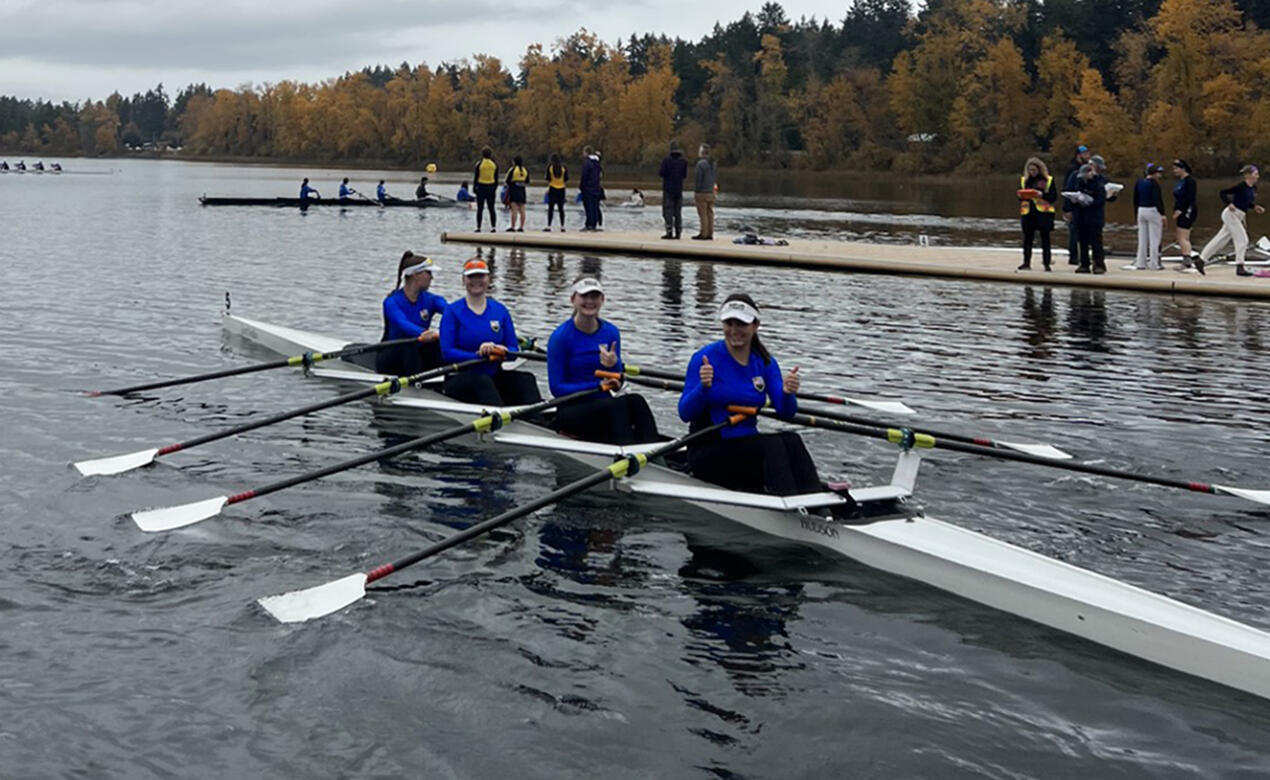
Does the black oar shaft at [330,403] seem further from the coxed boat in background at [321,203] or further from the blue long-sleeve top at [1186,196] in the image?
the coxed boat in background at [321,203]

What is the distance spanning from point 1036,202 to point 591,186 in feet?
48.5

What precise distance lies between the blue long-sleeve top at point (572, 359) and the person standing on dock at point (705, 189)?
18777 mm

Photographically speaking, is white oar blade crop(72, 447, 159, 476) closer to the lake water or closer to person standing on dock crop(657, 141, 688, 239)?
the lake water

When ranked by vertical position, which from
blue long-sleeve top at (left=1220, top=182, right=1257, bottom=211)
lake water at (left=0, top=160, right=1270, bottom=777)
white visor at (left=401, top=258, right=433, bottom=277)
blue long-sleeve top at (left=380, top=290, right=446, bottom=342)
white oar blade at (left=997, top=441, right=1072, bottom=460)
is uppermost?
blue long-sleeve top at (left=1220, top=182, right=1257, bottom=211)

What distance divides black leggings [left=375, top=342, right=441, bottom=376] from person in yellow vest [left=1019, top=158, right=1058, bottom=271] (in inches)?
501

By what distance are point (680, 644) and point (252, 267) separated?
2432cm

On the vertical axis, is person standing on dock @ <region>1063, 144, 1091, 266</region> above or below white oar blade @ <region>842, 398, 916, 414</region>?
above

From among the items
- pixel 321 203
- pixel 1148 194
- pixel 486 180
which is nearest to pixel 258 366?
pixel 1148 194

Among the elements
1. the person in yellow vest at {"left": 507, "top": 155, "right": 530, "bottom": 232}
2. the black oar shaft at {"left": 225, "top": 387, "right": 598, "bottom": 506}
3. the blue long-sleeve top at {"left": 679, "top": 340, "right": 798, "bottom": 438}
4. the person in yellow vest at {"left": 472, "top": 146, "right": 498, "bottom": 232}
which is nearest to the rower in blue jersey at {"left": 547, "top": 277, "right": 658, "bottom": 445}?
the black oar shaft at {"left": 225, "top": 387, "right": 598, "bottom": 506}

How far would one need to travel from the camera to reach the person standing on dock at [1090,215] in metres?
23.8

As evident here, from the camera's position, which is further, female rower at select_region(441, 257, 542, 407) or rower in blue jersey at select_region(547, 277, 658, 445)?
female rower at select_region(441, 257, 542, 407)

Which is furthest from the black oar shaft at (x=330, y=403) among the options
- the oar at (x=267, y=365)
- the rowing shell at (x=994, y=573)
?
the rowing shell at (x=994, y=573)

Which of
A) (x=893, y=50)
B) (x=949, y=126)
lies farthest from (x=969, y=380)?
(x=893, y=50)

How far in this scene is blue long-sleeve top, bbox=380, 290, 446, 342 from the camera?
14750mm
